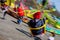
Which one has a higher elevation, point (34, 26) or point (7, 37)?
point (34, 26)

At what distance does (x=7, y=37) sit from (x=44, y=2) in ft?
10.4

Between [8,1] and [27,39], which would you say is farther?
[8,1]

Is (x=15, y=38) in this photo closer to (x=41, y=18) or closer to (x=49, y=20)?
(x=41, y=18)

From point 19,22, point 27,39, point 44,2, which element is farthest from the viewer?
point 19,22

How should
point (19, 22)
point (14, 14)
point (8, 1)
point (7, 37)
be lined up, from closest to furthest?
point (7, 37), point (19, 22), point (14, 14), point (8, 1)

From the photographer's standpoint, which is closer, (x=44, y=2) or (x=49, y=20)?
(x=44, y=2)

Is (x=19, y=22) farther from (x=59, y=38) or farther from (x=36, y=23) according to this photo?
(x=36, y=23)

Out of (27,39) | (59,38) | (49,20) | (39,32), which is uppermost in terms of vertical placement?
(39,32)

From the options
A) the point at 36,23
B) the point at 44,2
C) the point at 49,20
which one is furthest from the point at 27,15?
the point at 36,23

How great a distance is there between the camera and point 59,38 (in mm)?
21344

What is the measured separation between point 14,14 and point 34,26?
553 inches

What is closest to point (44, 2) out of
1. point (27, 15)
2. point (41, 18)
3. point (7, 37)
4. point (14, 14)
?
point (41, 18)

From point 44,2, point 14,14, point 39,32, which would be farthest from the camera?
point 14,14

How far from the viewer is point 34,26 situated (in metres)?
11.0
